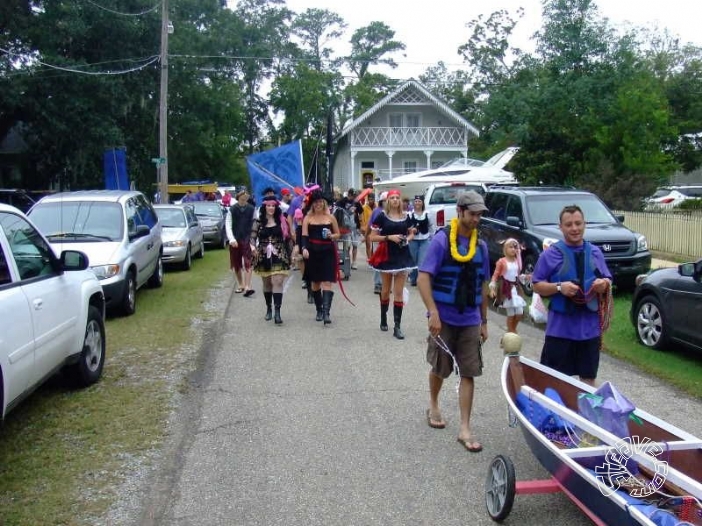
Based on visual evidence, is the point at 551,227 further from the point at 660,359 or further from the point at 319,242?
the point at 319,242

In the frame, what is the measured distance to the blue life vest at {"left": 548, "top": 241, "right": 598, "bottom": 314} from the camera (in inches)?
196

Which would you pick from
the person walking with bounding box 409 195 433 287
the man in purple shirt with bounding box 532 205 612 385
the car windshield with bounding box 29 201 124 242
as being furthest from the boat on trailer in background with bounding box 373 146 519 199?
the man in purple shirt with bounding box 532 205 612 385

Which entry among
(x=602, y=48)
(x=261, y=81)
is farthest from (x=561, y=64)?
(x=261, y=81)

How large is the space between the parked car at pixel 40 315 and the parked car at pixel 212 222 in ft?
47.9

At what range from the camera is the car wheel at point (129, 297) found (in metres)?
10.3

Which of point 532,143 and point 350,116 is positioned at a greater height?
point 350,116

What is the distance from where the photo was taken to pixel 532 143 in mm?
22234

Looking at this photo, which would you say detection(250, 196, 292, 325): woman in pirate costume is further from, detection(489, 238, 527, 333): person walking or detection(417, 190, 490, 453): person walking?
detection(417, 190, 490, 453): person walking

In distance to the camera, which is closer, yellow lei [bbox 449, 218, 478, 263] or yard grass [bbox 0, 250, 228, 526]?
yard grass [bbox 0, 250, 228, 526]

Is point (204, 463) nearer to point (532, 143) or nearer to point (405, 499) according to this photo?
point (405, 499)

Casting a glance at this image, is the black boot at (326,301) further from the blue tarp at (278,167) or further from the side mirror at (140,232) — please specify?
the blue tarp at (278,167)

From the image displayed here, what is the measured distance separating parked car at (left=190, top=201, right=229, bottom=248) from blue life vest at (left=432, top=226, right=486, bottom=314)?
54.3ft

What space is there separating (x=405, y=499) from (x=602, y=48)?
23.2 m

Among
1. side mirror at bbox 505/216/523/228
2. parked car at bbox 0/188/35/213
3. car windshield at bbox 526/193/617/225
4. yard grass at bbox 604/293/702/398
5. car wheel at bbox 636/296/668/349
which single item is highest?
parked car at bbox 0/188/35/213
